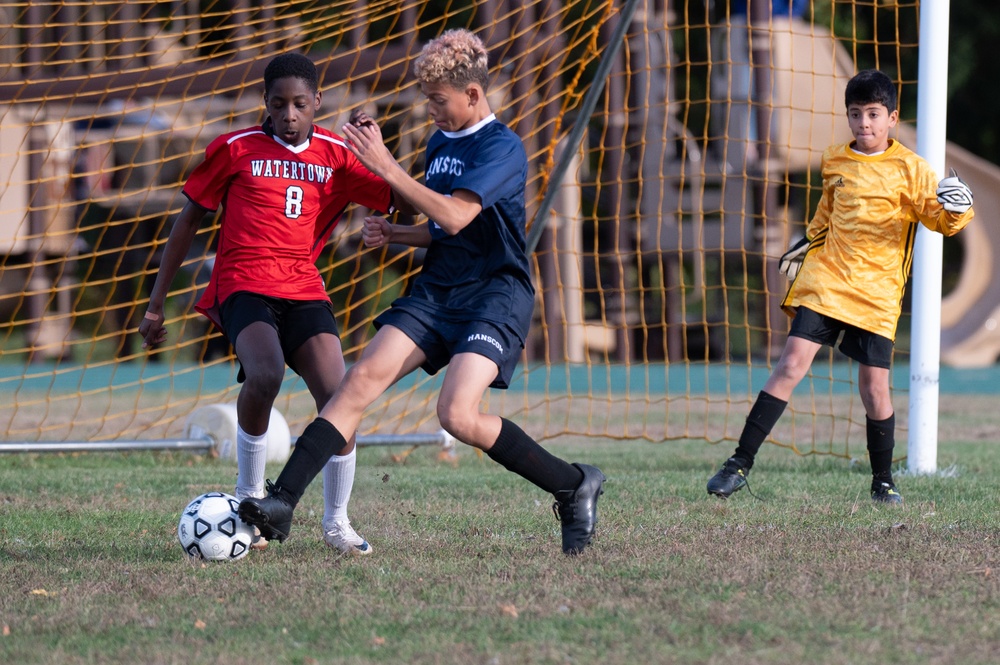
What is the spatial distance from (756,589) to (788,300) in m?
2.08

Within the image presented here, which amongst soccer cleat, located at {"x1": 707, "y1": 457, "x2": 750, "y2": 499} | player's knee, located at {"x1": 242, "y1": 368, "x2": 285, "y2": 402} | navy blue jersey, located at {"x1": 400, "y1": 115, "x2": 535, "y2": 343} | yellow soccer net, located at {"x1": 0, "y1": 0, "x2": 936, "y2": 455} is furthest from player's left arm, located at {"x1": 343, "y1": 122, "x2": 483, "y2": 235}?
yellow soccer net, located at {"x1": 0, "y1": 0, "x2": 936, "y2": 455}

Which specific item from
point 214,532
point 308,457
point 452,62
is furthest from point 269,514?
point 452,62

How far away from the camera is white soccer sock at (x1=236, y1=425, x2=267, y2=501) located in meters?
4.25

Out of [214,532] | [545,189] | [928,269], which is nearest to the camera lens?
[214,532]

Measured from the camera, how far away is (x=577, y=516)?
390cm

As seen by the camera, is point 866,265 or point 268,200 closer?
point 268,200

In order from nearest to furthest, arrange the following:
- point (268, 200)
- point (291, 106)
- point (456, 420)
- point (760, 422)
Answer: point (456, 420), point (291, 106), point (268, 200), point (760, 422)

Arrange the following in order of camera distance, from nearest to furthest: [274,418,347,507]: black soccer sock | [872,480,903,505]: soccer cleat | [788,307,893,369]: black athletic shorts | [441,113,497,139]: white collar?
1. [274,418,347,507]: black soccer sock
2. [441,113,497,139]: white collar
3. [872,480,903,505]: soccer cleat
4. [788,307,893,369]: black athletic shorts

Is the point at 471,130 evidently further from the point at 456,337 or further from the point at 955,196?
the point at 955,196

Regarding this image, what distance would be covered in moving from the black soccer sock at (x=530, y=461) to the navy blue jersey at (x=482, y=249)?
1.02ft

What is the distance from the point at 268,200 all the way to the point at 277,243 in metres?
0.15

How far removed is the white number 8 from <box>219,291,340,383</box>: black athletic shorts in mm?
302

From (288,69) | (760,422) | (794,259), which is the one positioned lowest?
(760,422)

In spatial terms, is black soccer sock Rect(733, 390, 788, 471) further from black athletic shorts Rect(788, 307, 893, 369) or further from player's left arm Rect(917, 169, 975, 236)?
player's left arm Rect(917, 169, 975, 236)
